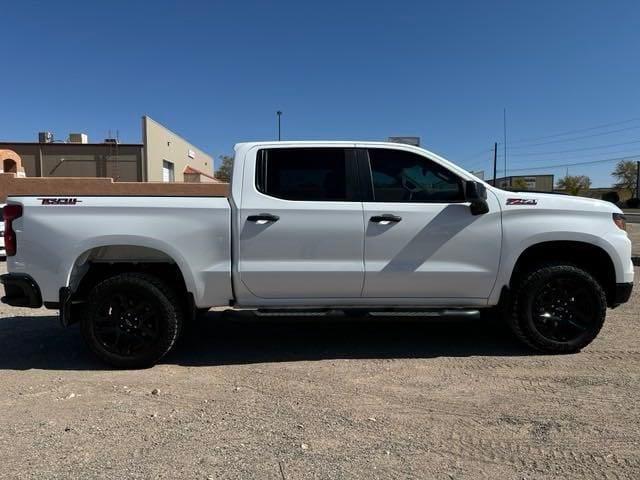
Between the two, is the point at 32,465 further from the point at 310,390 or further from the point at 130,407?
the point at 310,390

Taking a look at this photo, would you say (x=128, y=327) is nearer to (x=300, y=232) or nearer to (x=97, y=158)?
(x=300, y=232)

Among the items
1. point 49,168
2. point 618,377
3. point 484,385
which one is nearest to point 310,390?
point 484,385

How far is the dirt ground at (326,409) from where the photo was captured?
10.9 ft

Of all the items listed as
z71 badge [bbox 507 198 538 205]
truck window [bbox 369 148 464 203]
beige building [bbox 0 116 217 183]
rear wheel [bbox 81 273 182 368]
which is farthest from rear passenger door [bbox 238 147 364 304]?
beige building [bbox 0 116 217 183]

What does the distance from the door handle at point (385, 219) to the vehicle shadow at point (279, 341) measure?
2.99 feet

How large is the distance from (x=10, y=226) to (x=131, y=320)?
133 centimetres

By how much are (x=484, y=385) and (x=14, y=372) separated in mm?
4137

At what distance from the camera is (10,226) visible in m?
4.95

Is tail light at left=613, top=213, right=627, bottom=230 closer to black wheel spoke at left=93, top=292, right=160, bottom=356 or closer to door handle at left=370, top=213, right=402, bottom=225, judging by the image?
door handle at left=370, top=213, right=402, bottom=225

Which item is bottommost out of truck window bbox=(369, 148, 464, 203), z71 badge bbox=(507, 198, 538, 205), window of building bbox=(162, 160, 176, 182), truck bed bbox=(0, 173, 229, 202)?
z71 badge bbox=(507, 198, 538, 205)

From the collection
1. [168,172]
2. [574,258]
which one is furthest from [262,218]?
[168,172]

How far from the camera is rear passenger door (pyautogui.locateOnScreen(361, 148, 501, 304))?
514cm

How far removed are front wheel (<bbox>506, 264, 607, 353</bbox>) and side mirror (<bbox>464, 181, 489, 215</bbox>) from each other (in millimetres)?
794

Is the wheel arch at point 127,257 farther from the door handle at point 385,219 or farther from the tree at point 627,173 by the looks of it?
the tree at point 627,173
